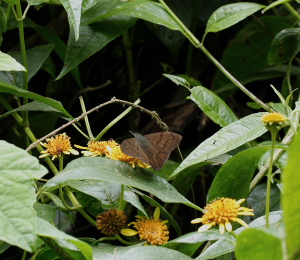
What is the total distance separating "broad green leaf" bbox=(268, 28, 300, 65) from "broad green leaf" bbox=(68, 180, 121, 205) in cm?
65

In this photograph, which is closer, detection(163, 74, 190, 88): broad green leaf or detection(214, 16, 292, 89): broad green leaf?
detection(163, 74, 190, 88): broad green leaf

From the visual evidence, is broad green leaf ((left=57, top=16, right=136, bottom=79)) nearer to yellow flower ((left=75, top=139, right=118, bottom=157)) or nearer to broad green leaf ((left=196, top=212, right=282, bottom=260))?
yellow flower ((left=75, top=139, right=118, bottom=157))

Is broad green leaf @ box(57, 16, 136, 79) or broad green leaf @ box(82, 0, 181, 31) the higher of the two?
broad green leaf @ box(82, 0, 181, 31)

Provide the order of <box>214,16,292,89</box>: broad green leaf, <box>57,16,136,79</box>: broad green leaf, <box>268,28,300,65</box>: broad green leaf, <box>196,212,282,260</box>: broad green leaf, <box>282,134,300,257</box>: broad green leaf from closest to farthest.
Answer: <box>282,134,300,257</box>: broad green leaf, <box>196,212,282,260</box>: broad green leaf, <box>57,16,136,79</box>: broad green leaf, <box>268,28,300,65</box>: broad green leaf, <box>214,16,292,89</box>: broad green leaf

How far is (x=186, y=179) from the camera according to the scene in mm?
959

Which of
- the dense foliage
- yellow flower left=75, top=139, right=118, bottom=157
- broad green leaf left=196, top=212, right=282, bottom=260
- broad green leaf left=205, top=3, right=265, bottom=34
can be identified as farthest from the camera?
broad green leaf left=205, top=3, right=265, bottom=34

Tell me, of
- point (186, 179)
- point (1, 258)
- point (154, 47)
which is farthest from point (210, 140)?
point (154, 47)

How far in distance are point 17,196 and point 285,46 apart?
91cm

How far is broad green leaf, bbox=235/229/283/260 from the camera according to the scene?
47 cm

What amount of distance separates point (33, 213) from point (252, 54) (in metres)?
1.10

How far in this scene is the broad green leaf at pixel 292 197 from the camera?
0.40 m

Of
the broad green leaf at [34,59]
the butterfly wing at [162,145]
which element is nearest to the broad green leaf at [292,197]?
the butterfly wing at [162,145]

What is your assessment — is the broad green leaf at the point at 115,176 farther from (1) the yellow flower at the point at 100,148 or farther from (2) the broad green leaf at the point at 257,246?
(2) the broad green leaf at the point at 257,246

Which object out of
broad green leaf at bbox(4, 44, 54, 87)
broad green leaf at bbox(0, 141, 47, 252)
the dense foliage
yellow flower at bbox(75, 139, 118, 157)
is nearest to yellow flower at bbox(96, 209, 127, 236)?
the dense foliage
